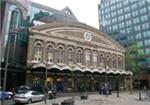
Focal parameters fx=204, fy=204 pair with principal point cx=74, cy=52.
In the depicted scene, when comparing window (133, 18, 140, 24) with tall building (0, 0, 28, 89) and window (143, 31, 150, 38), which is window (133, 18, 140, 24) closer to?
window (143, 31, 150, 38)

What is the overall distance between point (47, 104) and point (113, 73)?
81.3 feet

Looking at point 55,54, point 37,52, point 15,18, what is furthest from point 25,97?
point 15,18

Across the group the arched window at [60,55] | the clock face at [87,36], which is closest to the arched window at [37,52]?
the arched window at [60,55]

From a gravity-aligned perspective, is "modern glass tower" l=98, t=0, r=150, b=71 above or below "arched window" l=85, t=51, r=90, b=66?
above

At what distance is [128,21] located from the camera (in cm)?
9150

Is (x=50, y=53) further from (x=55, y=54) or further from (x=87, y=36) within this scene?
(x=87, y=36)

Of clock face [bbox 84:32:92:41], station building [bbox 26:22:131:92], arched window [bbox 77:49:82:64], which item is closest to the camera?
station building [bbox 26:22:131:92]

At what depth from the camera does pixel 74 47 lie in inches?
1672

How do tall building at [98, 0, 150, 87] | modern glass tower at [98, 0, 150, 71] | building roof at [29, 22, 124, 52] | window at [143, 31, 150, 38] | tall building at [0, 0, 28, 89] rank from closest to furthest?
tall building at [0, 0, 28, 89], building roof at [29, 22, 124, 52], window at [143, 31, 150, 38], tall building at [98, 0, 150, 87], modern glass tower at [98, 0, 150, 71]

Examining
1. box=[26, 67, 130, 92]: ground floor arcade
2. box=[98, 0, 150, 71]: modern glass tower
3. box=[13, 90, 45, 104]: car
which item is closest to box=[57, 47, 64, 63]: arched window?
box=[26, 67, 130, 92]: ground floor arcade

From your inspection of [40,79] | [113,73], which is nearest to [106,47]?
[113,73]

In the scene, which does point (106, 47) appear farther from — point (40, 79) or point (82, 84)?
point (40, 79)

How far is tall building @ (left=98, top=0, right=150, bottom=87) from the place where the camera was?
8369 centimetres

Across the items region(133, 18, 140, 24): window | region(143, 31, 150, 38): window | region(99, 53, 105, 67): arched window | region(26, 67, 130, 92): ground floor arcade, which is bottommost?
region(26, 67, 130, 92): ground floor arcade
